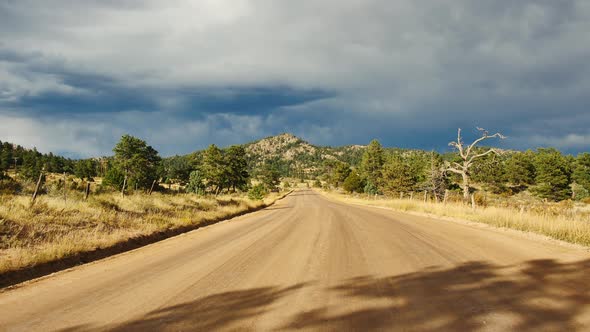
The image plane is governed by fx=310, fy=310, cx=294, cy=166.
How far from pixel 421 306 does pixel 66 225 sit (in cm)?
1087

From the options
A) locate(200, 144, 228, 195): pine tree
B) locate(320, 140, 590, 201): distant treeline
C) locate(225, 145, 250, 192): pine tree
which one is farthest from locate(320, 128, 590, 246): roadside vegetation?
locate(200, 144, 228, 195): pine tree

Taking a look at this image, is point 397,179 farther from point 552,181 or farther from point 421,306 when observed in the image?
point 421,306

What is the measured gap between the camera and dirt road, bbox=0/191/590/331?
11.5ft

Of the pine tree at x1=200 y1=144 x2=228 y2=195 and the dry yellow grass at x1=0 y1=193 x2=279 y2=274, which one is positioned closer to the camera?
the dry yellow grass at x1=0 y1=193 x2=279 y2=274

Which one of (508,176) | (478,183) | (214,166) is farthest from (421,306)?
(478,183)

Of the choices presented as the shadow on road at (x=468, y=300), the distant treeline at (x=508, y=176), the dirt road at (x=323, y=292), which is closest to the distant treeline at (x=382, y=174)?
the distant treeline at (x=508, y=176)

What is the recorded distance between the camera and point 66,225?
394 inches

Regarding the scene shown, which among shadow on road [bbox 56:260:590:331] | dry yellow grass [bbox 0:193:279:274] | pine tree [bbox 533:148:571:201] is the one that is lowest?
dry yellow grass [bbox 0:193:279:274]

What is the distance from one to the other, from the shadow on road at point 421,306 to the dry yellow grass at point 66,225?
508 cm

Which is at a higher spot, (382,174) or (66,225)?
(382,174)

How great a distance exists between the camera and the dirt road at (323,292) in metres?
3.51

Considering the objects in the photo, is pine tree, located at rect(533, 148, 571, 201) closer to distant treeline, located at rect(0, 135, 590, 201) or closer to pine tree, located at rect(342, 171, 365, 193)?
distant treeline, located at rect(0, 135, 590, 201)

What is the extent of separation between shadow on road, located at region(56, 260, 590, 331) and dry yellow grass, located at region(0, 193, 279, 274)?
5082 millimetres

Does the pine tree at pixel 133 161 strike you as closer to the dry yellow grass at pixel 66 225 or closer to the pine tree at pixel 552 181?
the dry yellow grass at pixel 66 225
